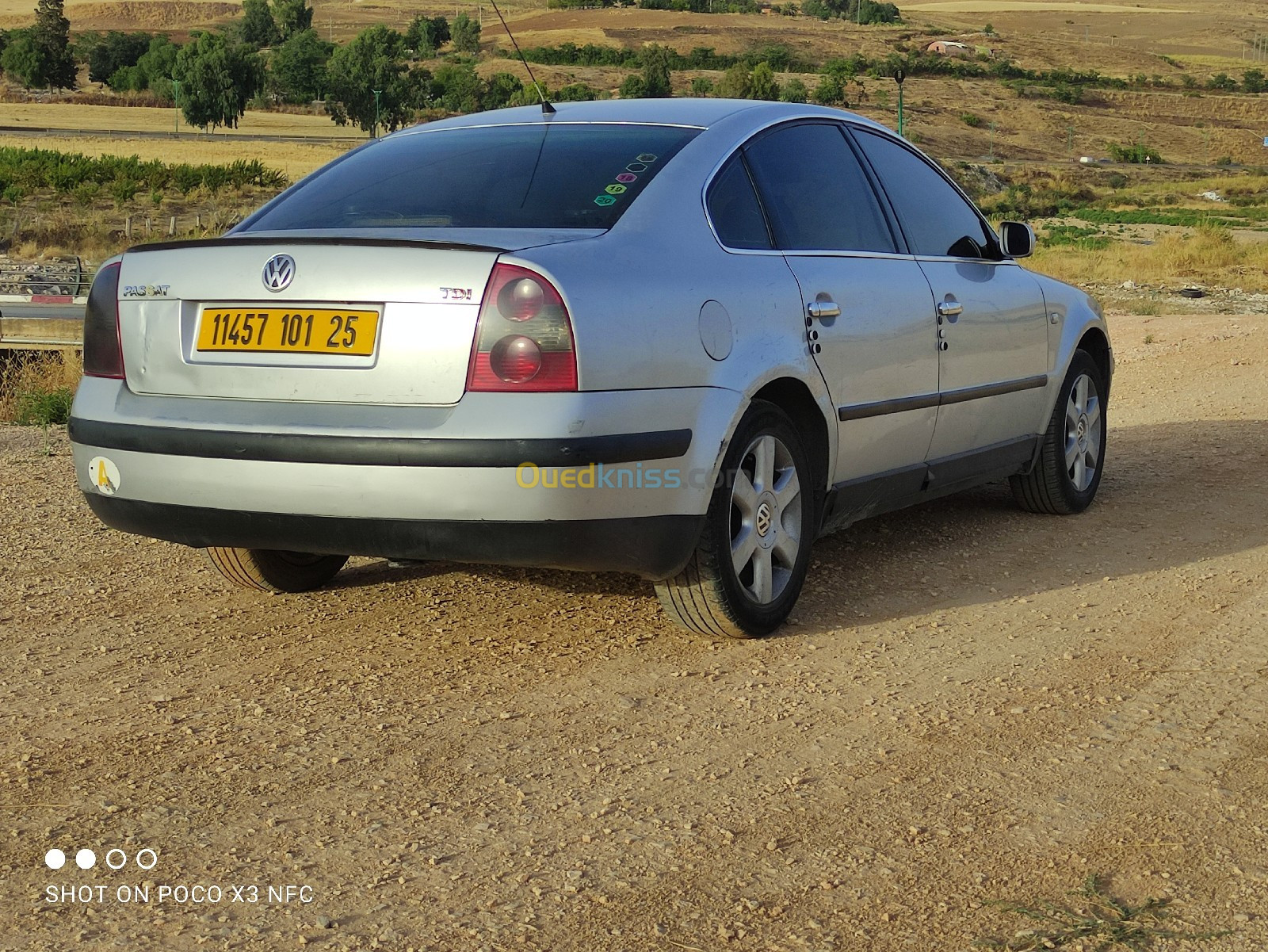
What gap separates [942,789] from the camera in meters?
3.44

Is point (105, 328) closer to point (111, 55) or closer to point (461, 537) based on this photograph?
point (461, 537)

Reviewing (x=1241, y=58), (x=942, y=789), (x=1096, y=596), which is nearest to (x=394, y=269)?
(x=942, y=789)

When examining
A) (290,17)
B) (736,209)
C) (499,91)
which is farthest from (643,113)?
(290,17)

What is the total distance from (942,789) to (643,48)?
14784 cm

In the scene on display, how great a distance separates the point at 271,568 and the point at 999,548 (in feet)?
9.41

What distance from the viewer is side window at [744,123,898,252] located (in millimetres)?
4902

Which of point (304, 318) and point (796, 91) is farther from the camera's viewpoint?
point (796, 91)

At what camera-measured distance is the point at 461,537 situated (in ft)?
13.0

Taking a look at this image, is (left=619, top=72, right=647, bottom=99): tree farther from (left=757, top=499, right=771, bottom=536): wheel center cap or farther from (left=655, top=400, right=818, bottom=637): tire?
(left=757, top=499, right=771, bottom=536): wheel center cap

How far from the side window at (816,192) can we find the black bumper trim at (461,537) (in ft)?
3.87

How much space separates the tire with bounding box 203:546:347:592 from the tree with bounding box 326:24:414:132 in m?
97.8

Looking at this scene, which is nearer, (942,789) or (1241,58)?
(942,789)

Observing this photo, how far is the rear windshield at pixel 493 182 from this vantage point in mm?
4352

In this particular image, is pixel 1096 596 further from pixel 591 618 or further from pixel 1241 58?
pixel 1241 58
